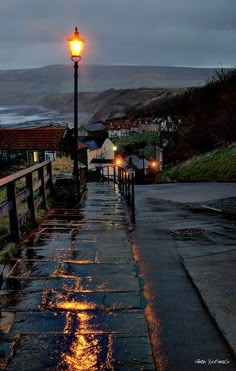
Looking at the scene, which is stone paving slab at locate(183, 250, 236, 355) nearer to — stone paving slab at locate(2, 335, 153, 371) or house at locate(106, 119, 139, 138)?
stone paving slab at locate(2, 335, 153, 371)

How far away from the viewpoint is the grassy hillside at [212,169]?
85.9ft

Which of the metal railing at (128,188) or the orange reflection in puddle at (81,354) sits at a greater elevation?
the metal railing at (128,188)

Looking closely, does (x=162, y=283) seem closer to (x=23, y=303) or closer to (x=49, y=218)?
(x=23, y=303)

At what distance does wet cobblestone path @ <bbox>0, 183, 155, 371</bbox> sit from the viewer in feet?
10.9

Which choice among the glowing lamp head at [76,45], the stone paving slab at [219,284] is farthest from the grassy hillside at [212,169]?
the stone paving slab at [219,284]

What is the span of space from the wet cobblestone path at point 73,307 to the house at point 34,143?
151 ft

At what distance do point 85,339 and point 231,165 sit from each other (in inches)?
961

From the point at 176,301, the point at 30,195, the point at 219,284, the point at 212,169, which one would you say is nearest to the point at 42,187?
the point at 30,195

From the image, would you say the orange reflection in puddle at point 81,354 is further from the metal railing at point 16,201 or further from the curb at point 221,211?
the curb at point 221,211

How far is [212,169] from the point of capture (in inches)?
1129

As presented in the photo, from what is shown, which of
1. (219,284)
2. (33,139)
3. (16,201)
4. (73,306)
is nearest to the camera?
(73,306)

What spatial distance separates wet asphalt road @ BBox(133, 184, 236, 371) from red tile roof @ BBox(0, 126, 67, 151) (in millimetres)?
45544

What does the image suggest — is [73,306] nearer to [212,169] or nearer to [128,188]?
[128,188]

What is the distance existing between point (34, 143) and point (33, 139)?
0.74 m
